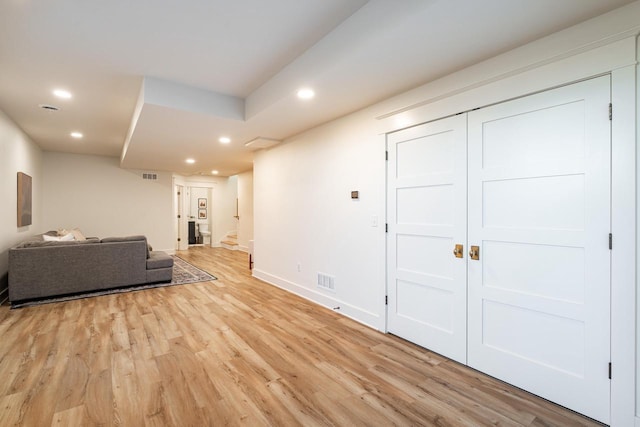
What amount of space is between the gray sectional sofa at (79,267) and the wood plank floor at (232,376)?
472mm

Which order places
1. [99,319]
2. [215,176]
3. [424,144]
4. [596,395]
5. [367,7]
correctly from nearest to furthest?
1. [596,395]
2. [367,7]
3. [424,144]
4. [99,319]
5. [215,176]

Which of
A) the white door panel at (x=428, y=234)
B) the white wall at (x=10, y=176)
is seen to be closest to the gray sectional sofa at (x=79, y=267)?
the white wall at (x=10, y=176)

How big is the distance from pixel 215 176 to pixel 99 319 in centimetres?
667

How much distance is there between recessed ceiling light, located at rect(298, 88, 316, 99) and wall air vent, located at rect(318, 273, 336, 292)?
2113mm

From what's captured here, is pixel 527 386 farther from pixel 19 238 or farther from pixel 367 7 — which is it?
pixel 19 238

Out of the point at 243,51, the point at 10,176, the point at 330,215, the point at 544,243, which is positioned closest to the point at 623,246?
the point at 544,243

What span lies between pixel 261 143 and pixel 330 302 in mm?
2581

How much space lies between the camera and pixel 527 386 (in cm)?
201

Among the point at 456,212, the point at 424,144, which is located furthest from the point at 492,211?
the point at 424,144

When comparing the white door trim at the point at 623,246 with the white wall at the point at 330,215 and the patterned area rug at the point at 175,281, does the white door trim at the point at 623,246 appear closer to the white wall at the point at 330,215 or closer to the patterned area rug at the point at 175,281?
the white wall at the point at 330,215

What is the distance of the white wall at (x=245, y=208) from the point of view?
8148mm

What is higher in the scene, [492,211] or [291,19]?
[291,19]

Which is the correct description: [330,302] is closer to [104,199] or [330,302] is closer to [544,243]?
[544,243]

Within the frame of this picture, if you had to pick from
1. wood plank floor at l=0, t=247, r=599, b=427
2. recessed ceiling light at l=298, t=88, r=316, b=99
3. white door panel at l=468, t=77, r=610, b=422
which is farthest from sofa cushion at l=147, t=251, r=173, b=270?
white door panel at l=468, t=77, r=610, b=422
